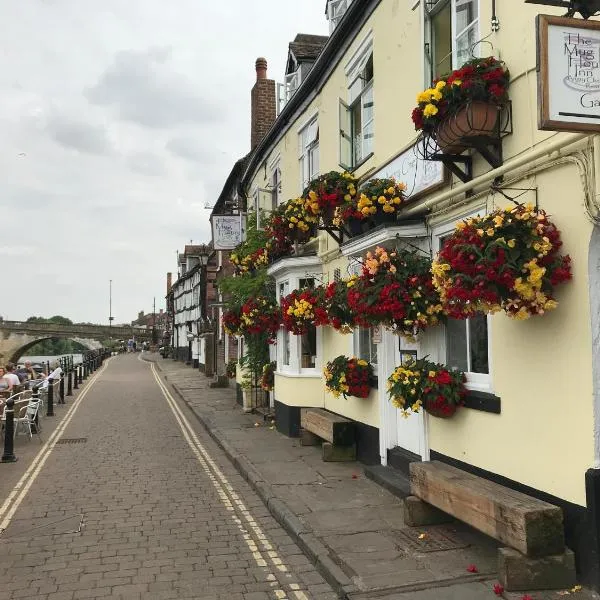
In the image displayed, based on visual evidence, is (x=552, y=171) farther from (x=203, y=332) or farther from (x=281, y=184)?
(x=203, y=332)

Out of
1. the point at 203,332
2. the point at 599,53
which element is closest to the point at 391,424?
the point at 599,53

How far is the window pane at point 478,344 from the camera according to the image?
5891mm

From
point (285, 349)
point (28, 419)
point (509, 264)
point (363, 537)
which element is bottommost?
point (363, 537)

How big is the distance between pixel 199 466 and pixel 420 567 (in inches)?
212

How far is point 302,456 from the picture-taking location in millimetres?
9602

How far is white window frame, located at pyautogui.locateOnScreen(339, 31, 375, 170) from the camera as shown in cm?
880

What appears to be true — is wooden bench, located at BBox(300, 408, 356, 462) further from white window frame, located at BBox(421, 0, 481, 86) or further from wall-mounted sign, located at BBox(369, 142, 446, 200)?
white window frame, located at BBox(421, 0, 481, 86)

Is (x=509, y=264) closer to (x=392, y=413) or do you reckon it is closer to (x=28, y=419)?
(x=392, y=413)

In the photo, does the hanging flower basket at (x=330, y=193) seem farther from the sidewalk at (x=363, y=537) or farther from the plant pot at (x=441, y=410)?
the sidewalk at (x=363, y=537)

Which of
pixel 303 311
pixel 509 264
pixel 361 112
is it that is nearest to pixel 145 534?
pixel 303 311

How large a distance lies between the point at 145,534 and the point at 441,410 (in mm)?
3373

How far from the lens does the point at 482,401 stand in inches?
223

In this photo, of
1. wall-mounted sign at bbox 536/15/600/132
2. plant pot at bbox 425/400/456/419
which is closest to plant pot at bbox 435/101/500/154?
wall-mounted sign at bbox 536/15/600/132

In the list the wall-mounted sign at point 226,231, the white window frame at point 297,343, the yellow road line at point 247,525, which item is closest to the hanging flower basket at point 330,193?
the white window frame at point 297,343
